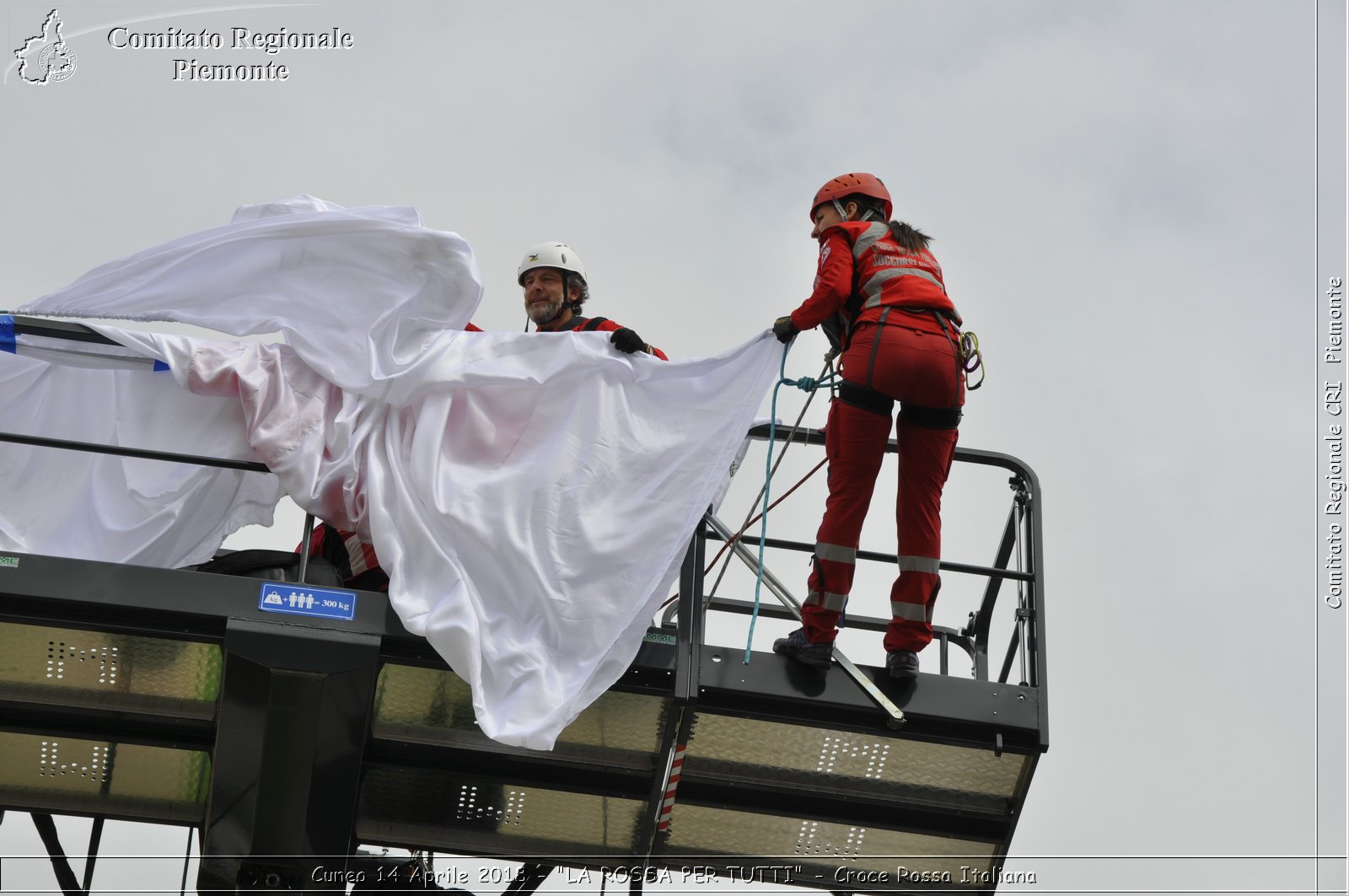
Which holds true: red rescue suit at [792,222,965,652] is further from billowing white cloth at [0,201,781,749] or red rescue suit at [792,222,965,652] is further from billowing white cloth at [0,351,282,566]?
billowing white cloth at [0,351,282,566]

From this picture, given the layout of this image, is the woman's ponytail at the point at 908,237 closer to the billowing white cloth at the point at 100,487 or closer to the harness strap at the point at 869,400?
the harness strap at the point at 869,400

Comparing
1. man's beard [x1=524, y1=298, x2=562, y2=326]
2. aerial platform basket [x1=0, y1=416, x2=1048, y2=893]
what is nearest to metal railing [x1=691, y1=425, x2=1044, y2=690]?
aerial platform basket [x1=0, y1=416, x2=1048, y2=893]

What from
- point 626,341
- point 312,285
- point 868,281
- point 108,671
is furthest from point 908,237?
point 108,671

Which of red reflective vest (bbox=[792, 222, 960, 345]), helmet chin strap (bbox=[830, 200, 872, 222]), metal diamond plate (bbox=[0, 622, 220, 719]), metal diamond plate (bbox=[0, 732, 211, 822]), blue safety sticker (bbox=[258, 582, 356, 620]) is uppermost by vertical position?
helmet chin strap (bbox=[830, 200, 872, 222])

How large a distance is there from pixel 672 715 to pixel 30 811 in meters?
3.24

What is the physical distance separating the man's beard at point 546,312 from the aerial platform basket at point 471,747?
2146mm

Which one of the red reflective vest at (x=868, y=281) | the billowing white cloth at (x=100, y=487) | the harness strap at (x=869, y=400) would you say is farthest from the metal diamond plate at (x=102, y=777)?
the red reflective vest at (x=868, y=281)

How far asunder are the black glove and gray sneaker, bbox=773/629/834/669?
1.55 m

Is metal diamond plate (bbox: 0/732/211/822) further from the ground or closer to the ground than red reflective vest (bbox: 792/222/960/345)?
closer to the ground

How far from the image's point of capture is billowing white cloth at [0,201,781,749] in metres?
6.73

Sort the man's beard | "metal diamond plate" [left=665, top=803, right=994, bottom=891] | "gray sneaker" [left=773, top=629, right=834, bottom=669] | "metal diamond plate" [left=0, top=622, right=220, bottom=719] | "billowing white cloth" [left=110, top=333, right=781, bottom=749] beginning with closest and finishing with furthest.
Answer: "billowing white cloth" [left=110, top=333, right=781, bottom=749], "metal diamond plate" [left=0, top=622, right=220, bottom=719], "gray sneaker" [left=773, top=629, right=834, bottom=669], "metal diamond plate" [left=665, top=803, right=994, bottom=891], the man's beard

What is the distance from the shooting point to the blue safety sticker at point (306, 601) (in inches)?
265

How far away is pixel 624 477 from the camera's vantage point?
23.5 ft

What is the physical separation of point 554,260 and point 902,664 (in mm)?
3545
